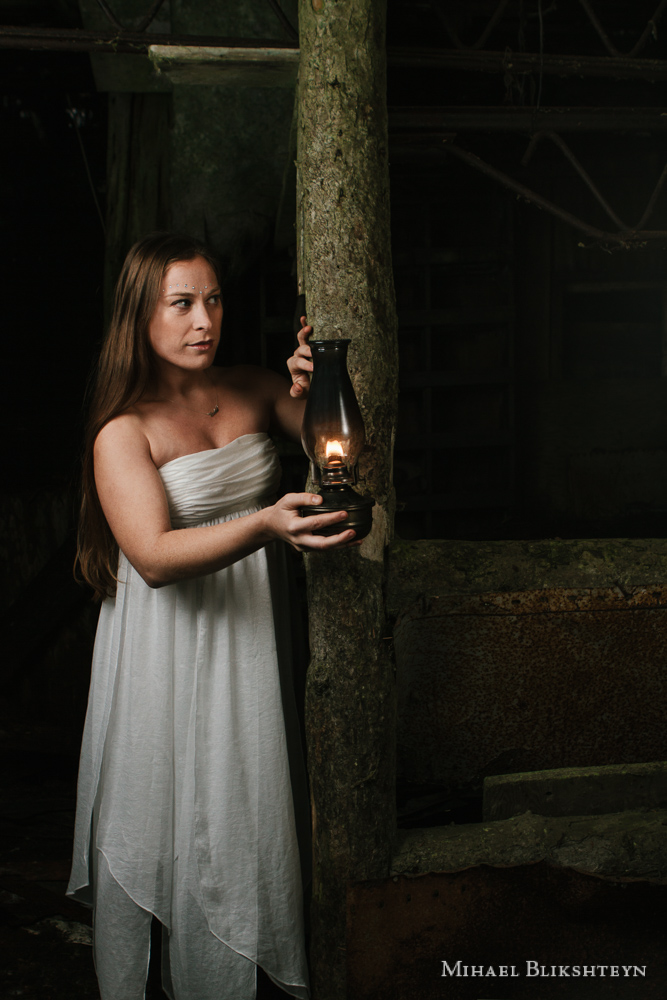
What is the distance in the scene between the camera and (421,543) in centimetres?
231

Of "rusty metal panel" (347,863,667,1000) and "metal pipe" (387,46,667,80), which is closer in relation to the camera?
"rusty metal panel" (347,863,667,1000)

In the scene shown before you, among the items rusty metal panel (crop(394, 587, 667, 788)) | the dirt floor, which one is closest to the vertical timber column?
rusty metal panel (crop(394, 587, 667, 788))

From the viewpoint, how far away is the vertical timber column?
201 centimetres

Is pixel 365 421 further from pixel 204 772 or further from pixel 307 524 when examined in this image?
pixel 204 772

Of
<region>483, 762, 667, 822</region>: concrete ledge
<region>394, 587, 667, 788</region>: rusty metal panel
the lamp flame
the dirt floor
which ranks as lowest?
the dirt floor

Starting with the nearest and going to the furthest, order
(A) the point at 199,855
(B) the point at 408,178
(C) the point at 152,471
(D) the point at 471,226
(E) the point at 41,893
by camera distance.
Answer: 1. (C) the point at 152,471
2. (A) the point at 199,855
3. (E) the point at 41,893
4. (B) the point at 408,178
5. (D) the point at 471,226

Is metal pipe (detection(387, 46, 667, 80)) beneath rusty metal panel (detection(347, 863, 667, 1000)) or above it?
above

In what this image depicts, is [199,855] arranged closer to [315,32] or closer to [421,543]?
[421,543]

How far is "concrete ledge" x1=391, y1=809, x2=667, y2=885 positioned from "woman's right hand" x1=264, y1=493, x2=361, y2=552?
114 cm

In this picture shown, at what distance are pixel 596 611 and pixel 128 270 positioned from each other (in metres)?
1.73

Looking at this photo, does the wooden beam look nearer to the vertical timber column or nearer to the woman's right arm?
the vertical timber column

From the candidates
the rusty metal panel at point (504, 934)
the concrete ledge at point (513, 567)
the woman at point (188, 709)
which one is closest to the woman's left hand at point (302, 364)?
the woman at point (188, 709)

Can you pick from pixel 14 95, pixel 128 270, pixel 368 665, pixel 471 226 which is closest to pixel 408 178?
pixel 471 226

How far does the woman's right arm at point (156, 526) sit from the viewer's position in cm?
169
